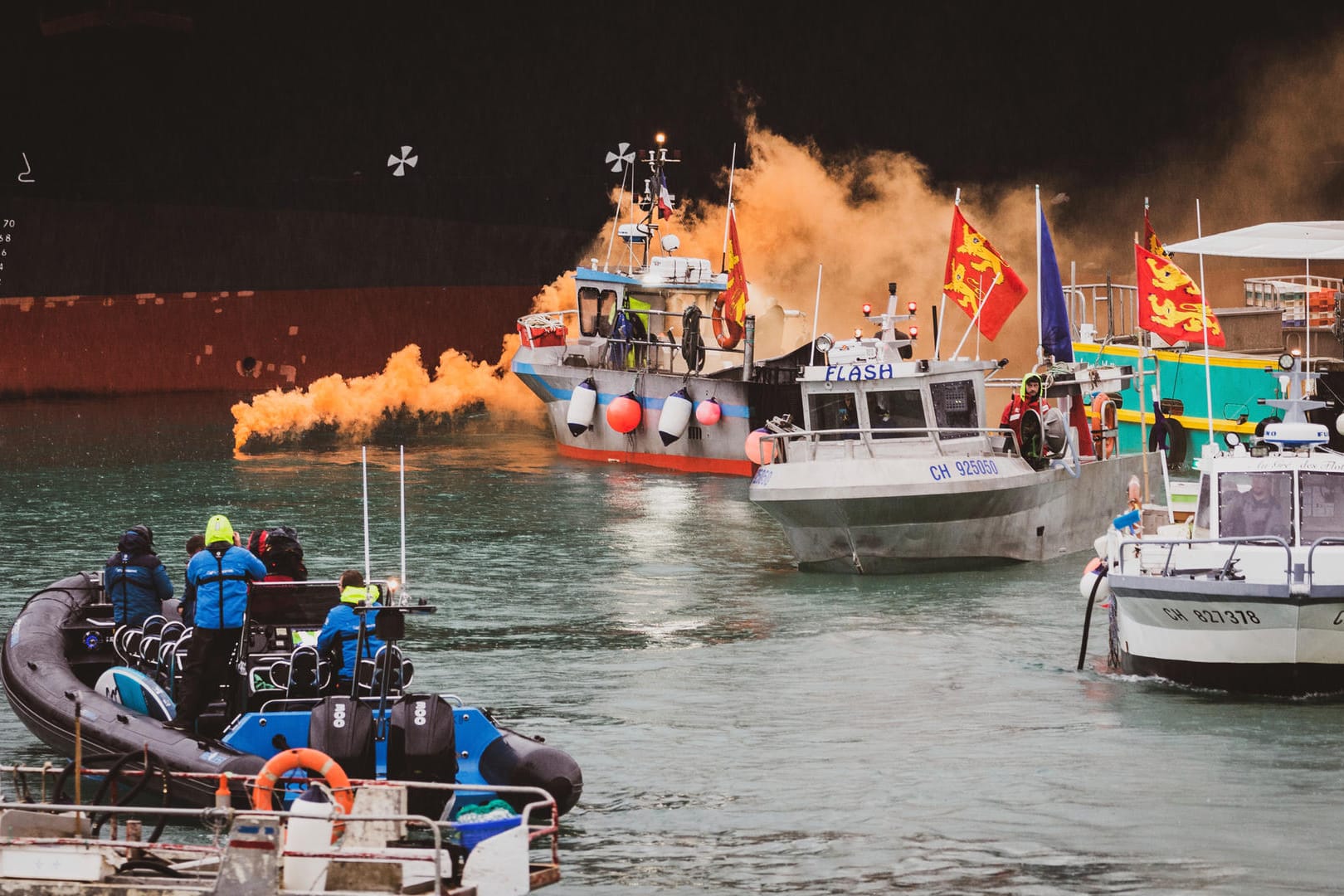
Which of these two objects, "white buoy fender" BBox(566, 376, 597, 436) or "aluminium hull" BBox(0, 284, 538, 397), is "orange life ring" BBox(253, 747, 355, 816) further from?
"aluminium hull" BBox(0, 284, 538, 397)

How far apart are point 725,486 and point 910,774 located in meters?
19.8

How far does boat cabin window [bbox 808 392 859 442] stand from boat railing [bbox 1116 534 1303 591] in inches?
266

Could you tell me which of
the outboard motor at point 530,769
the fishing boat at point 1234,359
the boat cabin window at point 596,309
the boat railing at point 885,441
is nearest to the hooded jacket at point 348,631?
the outboard motor at point 530,769

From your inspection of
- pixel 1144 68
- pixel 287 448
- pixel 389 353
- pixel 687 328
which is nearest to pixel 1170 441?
pixel 687 328

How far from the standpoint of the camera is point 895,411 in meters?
21.4

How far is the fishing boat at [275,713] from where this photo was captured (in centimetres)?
1109

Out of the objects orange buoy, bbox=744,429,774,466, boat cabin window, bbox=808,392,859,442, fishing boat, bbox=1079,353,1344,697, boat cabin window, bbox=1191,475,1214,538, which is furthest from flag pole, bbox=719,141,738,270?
fishing boat, bbox=1079,353,1344,697

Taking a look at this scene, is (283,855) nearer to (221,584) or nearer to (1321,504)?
(221,584)

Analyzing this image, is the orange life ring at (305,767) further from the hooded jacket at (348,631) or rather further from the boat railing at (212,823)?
the hooded jacket at (348,631)

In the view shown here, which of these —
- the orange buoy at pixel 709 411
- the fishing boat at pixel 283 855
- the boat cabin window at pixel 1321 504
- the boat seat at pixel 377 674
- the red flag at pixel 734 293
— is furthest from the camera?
the orange buoy at pixel 709 411

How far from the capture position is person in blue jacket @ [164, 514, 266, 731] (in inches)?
469

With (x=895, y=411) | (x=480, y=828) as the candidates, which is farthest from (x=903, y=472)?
(x=480, y=828)

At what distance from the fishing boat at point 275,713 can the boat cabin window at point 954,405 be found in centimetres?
1020

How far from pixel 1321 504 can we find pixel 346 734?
8693 millimetres
